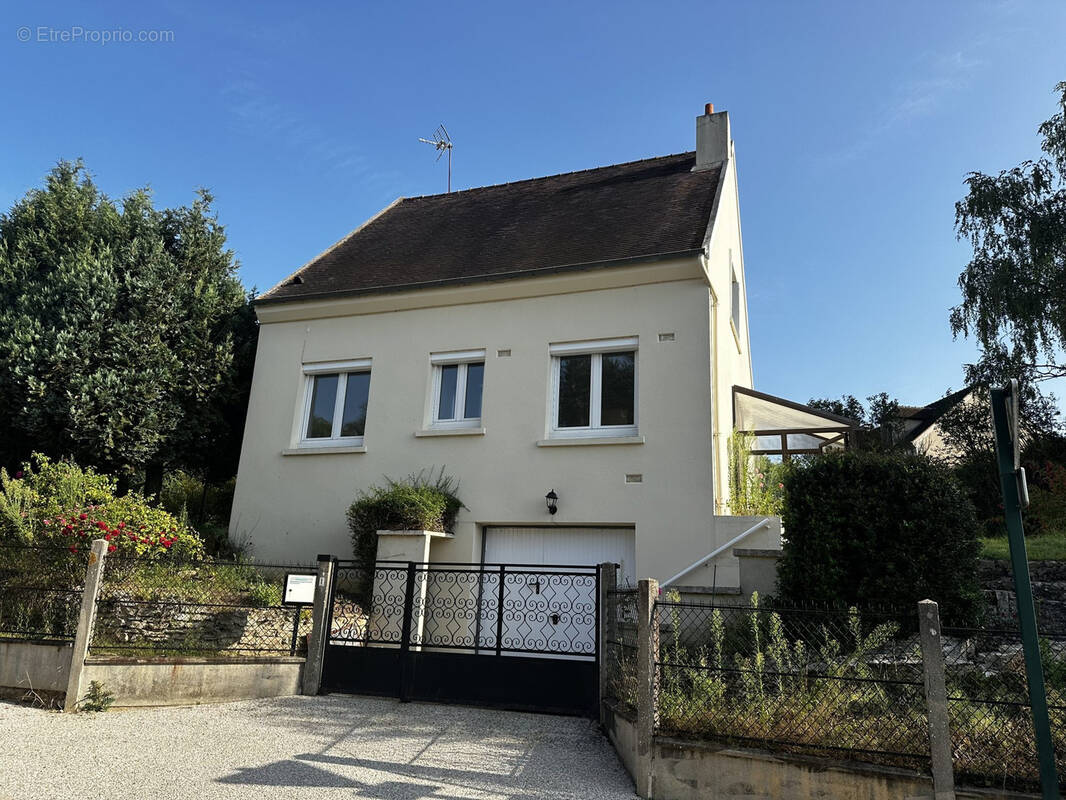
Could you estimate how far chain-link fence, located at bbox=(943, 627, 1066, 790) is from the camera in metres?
4.93

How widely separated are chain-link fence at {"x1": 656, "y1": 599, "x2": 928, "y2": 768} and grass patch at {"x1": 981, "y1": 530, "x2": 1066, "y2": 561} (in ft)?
13.5

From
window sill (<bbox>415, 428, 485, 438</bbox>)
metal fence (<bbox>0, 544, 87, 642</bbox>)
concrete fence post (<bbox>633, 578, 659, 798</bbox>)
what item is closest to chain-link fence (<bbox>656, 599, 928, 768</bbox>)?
concrete fence post (<bbox>633, 578, 659, 798</bbox>)

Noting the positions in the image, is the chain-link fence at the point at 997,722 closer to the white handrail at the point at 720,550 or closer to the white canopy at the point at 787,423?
the white handrail at the point at 720,550

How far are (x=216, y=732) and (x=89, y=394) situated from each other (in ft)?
24.8

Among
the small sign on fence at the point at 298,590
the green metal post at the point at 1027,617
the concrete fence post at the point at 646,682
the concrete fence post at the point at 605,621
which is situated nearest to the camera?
the green metal post at the point at 1027,617

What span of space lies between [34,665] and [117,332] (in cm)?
640

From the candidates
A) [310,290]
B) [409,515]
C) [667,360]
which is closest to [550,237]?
[667,360]

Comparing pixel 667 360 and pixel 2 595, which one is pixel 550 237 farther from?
pixel 2 595

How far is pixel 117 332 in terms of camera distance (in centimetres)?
1252

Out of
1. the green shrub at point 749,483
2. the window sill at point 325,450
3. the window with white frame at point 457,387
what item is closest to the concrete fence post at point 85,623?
the window sill at point 325,450

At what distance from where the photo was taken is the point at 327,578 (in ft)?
28.7

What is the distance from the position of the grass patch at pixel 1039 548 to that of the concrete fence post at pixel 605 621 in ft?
16.9

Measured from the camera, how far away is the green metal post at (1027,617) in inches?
172

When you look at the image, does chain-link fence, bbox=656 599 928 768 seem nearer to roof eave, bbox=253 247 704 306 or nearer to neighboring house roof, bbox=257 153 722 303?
roof eave, bbox=253 247 704 306
